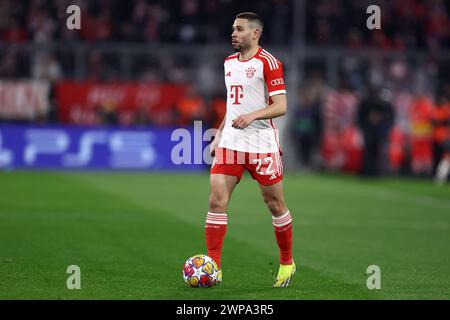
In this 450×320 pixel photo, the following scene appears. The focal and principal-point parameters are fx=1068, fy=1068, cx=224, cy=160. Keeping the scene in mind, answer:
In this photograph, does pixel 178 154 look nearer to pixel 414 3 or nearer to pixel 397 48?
pixel 397 48

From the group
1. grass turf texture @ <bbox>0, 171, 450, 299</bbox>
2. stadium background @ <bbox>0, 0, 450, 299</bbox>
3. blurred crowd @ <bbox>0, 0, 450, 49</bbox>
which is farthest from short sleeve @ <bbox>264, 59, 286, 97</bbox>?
blurred crowd @ <bbox>0, 0, 450, 49</bbox>

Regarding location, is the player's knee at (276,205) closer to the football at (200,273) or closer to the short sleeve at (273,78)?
the football at (200,273)

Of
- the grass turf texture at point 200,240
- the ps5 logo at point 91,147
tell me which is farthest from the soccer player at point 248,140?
the ps5 logo at point 91,147

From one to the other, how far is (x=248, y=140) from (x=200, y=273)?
4.19ft

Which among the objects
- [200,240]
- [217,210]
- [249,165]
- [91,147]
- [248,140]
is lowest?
[91,147]

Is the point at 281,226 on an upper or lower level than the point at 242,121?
lower

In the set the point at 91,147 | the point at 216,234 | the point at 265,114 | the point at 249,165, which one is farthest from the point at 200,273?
the point at 91,147

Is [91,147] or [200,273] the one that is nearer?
[200,273]

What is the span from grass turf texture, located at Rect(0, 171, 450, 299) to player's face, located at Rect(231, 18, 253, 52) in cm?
211

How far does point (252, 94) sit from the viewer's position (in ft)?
30.9

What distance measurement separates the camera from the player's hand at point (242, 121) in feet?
29.6

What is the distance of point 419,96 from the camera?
30266 millimetres

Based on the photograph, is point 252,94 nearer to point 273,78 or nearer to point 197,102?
point 273,78

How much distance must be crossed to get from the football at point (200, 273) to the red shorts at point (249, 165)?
807 mm
